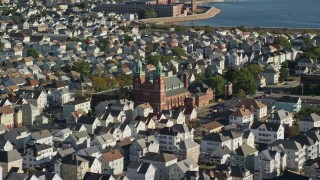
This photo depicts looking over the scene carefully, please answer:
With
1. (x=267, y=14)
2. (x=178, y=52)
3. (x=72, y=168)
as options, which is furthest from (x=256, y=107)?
(x=267, y=14)

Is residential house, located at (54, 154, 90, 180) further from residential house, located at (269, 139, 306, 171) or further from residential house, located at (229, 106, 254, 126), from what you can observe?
residential house, located at (229, 106, 254, 126)

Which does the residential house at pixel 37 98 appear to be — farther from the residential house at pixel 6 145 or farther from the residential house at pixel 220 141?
the residential house at pixel 220 141

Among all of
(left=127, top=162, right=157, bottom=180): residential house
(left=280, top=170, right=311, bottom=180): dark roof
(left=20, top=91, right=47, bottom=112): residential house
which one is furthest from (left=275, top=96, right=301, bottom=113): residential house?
(left=127, top=162, right=157, bottom=180): residential house

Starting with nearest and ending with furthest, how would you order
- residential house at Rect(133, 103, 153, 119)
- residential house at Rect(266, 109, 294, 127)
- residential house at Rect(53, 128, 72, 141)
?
residential house at Rect(53, 128, 72, 141)
residential house at Rect(266, 109, 294, 127)
residential house at Rect(133, 103, 153, 119)

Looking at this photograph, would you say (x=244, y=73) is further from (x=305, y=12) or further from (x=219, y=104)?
(x=305, y=12)

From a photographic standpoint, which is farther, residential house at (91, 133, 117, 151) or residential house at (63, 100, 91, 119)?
residential house at (63, 100, 91, 119)

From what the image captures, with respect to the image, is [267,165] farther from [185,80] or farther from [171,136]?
[185,80]

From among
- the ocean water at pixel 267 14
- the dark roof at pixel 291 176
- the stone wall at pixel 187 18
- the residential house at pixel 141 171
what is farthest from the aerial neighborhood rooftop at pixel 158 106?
the stone wall at pixel 187 18
